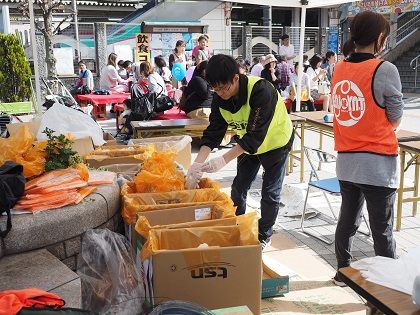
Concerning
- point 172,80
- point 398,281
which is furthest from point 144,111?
point 398,281

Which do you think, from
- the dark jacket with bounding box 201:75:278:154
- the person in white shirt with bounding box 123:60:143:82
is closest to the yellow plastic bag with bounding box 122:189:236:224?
the dark jacket with bounding box 201:75:278:154

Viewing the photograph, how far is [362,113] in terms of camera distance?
273 centimetres

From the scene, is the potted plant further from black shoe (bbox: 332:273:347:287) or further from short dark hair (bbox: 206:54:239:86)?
black shoe (bbox: 332:273:347:287)

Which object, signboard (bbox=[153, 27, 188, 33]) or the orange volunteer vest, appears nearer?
the orange volunteer vest

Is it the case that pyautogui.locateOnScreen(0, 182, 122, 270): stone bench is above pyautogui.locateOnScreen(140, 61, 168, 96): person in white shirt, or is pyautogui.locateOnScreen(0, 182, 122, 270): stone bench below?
below

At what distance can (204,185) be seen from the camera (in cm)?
314

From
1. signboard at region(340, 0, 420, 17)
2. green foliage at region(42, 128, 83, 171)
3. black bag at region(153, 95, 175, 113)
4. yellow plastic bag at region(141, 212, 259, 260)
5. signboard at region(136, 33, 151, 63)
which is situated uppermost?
signboard at region(340, 0, 420, 17)

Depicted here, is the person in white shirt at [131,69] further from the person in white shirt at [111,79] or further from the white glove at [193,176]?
the white glove at [193,176]

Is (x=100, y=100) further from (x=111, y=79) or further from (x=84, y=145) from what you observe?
(x=84, y=145)

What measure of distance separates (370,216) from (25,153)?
220cm

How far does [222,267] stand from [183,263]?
0.18m

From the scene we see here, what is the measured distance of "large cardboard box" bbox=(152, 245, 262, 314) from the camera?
2102 millimetres

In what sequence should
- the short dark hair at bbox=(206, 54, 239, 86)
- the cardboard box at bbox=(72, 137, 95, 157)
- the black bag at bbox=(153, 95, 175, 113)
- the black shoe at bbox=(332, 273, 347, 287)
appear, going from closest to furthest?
the short dark hair at bbox=(206, 54, 239, 86) < the black shoe at bbox=(332, 273, 347, 287) < the cardboard box at bbox=(72, 137, 95, 157) < the black bag at bbox=(153, 95, 175, 113)

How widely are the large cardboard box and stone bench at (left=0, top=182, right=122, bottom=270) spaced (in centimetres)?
67
